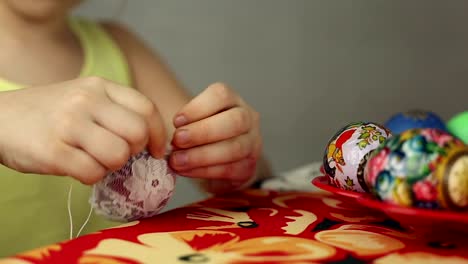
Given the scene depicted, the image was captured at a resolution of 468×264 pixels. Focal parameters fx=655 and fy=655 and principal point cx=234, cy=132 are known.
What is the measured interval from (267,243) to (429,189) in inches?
4.8

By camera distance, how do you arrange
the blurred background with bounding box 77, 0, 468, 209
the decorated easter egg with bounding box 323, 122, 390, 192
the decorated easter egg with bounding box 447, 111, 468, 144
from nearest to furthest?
the decorated easter egg with bounding box 323, 122, 390, 192 → the decorated easter egg with bounding box 447, 111, 468, 144 → the blurred background with bounding box 77, 0, 468, 209

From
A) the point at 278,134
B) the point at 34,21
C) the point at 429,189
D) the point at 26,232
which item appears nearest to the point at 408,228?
the point at 429,189

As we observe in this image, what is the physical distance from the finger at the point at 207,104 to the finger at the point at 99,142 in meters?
0.11

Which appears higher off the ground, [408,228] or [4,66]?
[4,66]

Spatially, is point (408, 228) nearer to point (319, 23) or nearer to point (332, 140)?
point (332, 140)

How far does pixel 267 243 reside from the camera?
48cm

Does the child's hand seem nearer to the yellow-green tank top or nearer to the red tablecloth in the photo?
the red tablecloth

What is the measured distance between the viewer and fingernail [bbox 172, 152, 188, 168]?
0.59 meters

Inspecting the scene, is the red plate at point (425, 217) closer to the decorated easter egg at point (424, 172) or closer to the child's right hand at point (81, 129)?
the decorated easter egg at point (424, 172)

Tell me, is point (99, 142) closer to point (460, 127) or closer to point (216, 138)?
point (216, 138)

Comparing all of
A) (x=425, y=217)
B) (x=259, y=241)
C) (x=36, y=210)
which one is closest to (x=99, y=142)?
(x=259, y=241)

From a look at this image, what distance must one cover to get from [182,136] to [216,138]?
56 mm

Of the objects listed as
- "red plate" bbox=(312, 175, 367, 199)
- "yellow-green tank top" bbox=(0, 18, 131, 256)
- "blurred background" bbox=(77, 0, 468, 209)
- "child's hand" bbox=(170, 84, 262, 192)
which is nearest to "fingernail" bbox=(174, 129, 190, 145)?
"child's hand" bbox=(170, 84, 262, 192)

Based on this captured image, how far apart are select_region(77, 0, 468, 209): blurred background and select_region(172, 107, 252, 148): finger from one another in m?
0.64
